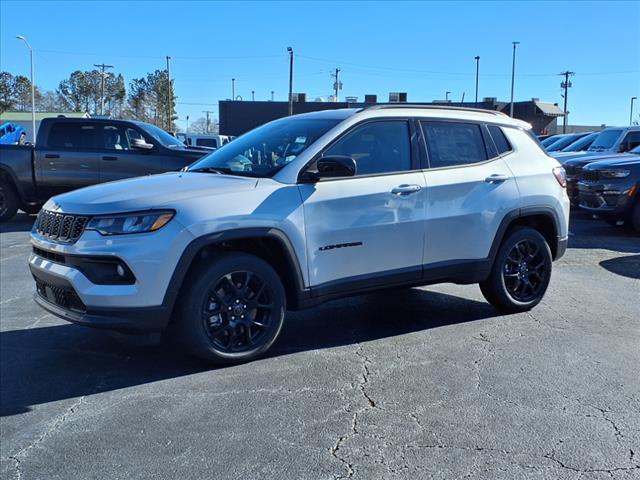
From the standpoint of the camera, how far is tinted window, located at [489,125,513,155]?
589cm

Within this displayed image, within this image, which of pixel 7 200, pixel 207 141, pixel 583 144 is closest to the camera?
pixel 7 200

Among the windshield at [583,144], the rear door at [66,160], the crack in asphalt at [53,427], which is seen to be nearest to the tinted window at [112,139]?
the rear door at [66,160]

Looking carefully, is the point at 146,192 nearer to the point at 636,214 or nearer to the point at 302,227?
the point at 302,227

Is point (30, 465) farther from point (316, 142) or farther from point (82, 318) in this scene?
point (316, 142)

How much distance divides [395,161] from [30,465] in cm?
347

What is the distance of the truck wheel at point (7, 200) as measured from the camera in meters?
11.9

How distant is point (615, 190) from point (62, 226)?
954 cm

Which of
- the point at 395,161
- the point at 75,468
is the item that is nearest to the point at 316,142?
the point at 395,161

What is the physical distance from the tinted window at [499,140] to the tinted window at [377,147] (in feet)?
3.57

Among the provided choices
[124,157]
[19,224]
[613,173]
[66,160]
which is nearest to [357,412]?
[613,173]

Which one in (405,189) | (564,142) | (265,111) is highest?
(265,111)

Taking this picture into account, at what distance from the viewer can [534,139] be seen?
6262mm

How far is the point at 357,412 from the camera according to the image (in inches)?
151

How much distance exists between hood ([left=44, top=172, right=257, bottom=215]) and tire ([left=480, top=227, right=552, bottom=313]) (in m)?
2.62
